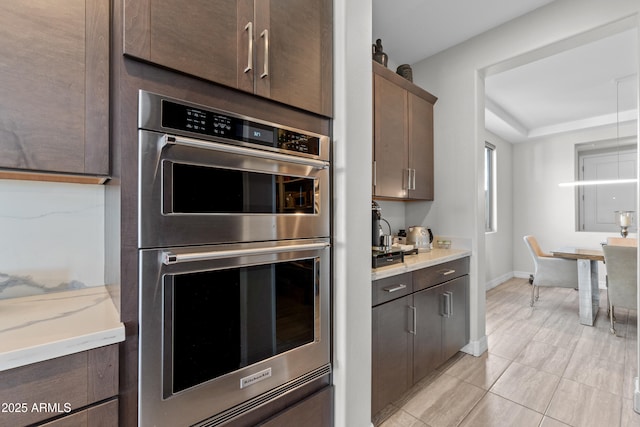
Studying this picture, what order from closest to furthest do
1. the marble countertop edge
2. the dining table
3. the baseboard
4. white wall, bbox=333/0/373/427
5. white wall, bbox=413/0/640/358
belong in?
1. the marble countertop edge
2. white wall, bbox=333/0/373/427
3. white wall, bbox=413/0/640/358
4. the baseboard
5. the dining table

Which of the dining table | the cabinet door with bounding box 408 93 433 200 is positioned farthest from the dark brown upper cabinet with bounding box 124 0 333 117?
the dining table

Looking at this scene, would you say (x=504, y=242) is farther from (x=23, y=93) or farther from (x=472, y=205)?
(x=23, y=93)

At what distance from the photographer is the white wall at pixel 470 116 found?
2232mm

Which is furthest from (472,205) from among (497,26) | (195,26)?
(195,26)

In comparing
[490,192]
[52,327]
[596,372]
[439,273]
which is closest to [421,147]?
[439,273]

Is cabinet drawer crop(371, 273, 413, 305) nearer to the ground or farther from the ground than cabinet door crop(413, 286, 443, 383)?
farther from the ground

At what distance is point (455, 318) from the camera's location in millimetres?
2348

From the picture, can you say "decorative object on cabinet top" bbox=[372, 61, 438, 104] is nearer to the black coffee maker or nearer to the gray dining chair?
the black coffee maker

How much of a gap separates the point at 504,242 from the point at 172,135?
591 centimetres

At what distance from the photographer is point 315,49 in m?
1.25

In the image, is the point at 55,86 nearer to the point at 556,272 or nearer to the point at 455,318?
the point at 455,318

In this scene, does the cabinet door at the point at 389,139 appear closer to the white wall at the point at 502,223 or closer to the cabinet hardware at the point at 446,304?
the cabinet hardware at the point at 446,304

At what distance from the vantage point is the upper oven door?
85 cm

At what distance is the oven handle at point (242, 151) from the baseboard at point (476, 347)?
2.23 metres
